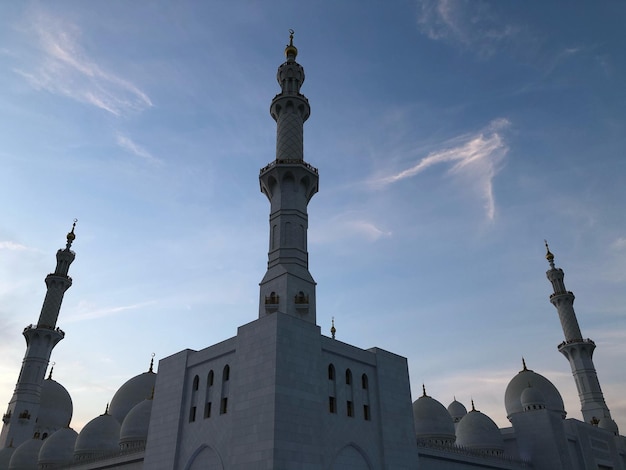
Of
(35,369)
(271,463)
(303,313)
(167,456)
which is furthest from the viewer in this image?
(35,369)

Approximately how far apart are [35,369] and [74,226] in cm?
1457

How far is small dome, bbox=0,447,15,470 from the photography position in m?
36.5

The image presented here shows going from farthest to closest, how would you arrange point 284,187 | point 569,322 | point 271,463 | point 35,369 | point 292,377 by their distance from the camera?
point 569,322
point 35,369
point 284,187
point 292,377
point 271,463

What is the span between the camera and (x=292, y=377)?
20531 millimetres

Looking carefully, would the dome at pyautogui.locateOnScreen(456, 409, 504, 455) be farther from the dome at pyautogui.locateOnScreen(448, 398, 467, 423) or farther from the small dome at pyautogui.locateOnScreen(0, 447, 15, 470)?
the small dome at pyautogui.locateOnScreen(0, 447, 15, 470)

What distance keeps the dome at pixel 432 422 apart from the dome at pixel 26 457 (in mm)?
26778

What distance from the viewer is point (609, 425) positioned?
142 ft

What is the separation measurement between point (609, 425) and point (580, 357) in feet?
19.7

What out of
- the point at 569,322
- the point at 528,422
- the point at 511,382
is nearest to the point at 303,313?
the point at 528,422

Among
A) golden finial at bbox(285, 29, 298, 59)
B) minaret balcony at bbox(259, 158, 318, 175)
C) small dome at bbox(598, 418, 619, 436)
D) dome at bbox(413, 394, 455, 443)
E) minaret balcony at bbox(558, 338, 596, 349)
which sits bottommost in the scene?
dome at bbox(413, 394, 455, 443)

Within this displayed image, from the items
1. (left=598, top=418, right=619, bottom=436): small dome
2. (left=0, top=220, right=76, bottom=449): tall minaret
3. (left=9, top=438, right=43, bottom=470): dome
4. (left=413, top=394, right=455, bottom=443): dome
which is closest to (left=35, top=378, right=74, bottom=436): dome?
(left=0, top=220, right=76, bottom=449): tall minaret

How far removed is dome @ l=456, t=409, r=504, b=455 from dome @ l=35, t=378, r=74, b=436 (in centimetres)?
3418

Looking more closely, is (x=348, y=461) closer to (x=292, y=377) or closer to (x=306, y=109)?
(x=292, y=377)

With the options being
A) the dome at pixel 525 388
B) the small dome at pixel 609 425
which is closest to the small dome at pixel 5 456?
the dome at pixel 525 388
